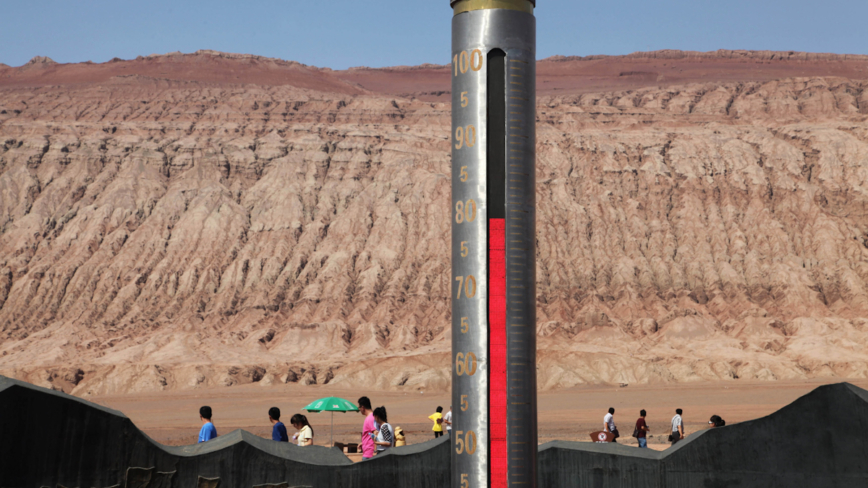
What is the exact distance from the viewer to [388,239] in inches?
2771

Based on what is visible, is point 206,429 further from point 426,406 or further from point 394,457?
point 426,406

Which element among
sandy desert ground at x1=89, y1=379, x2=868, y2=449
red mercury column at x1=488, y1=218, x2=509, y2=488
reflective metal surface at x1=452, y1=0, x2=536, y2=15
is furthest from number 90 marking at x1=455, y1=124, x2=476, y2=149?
sandy desert ground at x1=89, y1=379, x2=868, y2=449

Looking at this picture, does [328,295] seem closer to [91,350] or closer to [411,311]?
[411,311]

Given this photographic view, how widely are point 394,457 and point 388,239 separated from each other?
58.0m

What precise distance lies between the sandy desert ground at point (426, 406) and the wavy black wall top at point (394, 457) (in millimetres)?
21069

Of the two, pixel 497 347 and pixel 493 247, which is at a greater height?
pixel 493 247

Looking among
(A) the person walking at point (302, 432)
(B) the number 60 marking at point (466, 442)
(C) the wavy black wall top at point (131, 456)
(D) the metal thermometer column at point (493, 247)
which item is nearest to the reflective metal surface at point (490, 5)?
(D) the metal thermometer column at point (493, 247)

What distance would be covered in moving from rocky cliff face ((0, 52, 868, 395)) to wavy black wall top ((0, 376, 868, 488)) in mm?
40176

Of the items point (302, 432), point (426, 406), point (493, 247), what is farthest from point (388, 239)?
point (493, 247)

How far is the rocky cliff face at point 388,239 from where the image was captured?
2271 inches

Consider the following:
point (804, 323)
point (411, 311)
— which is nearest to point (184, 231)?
point (411, 311)

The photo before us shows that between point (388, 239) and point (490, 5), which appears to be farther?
point (388, 239)

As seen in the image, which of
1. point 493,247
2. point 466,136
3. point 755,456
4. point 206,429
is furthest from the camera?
point 206,429

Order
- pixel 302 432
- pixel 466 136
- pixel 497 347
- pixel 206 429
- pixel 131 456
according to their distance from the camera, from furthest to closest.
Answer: pixel 302 432
pixel 206 429
pixel 131 456
pixel 466 136
pixel 497 347
